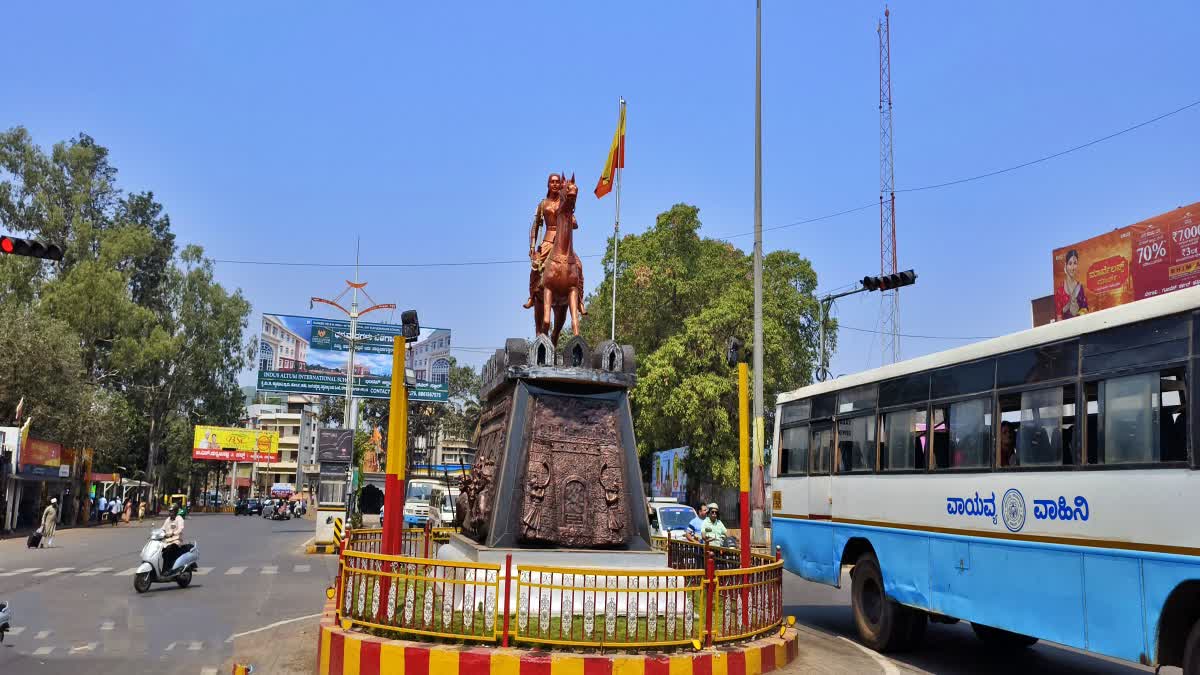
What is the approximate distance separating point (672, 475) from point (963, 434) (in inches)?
Result: 953

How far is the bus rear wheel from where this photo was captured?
1020 centimetres

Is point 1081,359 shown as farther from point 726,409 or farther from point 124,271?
point 124,271

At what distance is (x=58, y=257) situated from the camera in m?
12.8

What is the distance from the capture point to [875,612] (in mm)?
10703

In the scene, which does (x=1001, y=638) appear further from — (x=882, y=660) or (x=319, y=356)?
(x=319, y=356)

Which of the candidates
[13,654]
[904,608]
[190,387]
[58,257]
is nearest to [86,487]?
[190,387]

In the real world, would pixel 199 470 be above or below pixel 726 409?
below

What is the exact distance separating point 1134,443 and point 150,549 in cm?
1455

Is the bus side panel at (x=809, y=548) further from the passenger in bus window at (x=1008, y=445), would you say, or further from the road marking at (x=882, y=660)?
the passenger in bus window at (x=1008, y=445)

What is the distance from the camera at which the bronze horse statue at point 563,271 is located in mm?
11453

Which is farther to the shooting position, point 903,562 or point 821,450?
point 821,450

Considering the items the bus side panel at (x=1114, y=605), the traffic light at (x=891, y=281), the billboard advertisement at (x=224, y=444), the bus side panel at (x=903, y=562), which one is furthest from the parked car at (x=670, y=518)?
the billboard advertisement at (x=224, y=444)

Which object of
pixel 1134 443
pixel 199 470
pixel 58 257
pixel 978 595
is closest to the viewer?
pixel 1134 443

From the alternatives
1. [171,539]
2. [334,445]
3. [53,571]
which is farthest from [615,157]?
[334,445]
